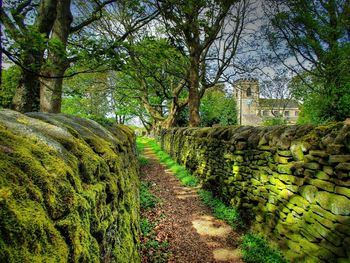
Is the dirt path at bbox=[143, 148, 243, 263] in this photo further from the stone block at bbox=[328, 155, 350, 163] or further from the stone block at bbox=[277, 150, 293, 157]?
the stone block at bbox=[328, 155, 350, 163]

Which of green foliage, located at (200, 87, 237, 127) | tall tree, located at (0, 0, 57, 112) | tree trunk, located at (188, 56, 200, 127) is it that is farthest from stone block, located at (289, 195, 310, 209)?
green foliage, located at (200, 87, 237, 127)

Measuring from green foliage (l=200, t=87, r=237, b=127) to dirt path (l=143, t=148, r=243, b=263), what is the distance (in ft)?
99.5

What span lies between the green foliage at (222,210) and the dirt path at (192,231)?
0.17 meters

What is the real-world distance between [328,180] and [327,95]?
11878mm

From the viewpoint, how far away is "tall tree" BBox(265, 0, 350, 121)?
514 inches

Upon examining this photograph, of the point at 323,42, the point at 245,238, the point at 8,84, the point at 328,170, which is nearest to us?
the point at 328,170

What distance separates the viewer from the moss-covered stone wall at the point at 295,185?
3439mm

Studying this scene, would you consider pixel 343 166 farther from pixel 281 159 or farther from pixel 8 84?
pixel 8 84

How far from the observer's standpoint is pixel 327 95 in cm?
1359

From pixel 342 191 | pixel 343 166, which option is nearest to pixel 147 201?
pixel 342 191

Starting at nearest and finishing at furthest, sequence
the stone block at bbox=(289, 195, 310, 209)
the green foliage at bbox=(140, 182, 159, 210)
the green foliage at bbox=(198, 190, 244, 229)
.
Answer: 1. the stone block at bbox=(289, 195, 310, 209)
2. the green foliage at bbox=(198, 190, 244, 229)
3. the green foliage at bbox=(140, 182, 159, 210)

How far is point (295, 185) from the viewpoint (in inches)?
172

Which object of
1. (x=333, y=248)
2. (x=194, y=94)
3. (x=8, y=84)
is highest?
(x=194, y=94)

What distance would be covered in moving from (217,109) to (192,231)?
120ft
